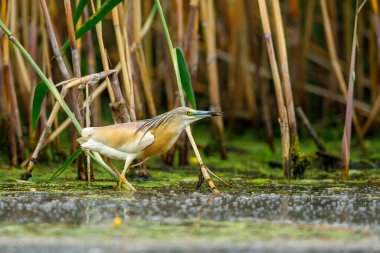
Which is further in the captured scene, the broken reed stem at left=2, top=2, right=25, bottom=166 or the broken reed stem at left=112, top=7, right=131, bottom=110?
the broken reed stem at left=2, top=2, right=25, bottom=166

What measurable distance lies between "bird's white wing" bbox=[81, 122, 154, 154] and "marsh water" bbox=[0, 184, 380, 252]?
285 millimetres

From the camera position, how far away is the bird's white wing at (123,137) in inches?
192

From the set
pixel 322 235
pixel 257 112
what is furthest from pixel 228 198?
pixel 257 112

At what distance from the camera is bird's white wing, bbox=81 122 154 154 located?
4879mm

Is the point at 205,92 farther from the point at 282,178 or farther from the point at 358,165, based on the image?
the point at 282,178

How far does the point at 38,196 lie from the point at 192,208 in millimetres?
993

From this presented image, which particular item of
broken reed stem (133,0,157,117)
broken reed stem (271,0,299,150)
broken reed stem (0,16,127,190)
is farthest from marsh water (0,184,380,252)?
broken reed stem (133,0,157,117)

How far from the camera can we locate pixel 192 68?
627cm

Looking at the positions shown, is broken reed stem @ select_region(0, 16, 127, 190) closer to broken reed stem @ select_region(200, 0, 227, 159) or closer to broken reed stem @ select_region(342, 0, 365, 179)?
broken reed stem @ select_region(342, 0, 365, 179)

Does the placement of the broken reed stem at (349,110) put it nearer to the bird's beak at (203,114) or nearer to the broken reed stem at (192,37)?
the bird's beak at (203,114)

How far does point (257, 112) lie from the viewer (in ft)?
28.5

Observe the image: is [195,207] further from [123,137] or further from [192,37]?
[192,37]

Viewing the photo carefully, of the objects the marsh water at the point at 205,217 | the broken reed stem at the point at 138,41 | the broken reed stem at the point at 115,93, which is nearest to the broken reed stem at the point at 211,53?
the broken reed stem at the point at 138,41

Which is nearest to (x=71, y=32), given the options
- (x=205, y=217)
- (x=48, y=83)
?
(x=48, y=83)
